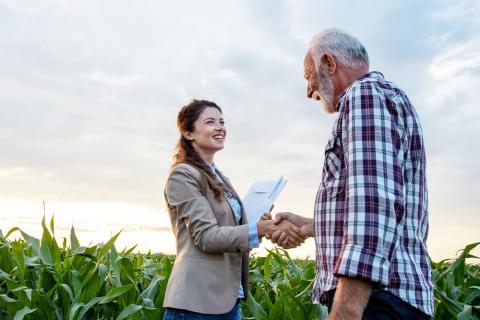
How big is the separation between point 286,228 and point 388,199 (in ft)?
4.33

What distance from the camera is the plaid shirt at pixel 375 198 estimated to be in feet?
5.42

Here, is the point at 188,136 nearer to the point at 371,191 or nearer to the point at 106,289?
the point at 106,289

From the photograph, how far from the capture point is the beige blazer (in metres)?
2.81

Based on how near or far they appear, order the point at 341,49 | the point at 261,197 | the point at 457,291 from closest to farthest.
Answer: the point at 341,49 → the point at 261,197 → the point at 457,291

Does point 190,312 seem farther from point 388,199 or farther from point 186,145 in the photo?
point 388,199

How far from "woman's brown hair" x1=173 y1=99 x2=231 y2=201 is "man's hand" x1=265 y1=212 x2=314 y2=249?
1.03ft

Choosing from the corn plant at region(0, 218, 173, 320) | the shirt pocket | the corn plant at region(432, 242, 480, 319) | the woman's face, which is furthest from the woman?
the corn plant at region(432, 242, 480, 319)

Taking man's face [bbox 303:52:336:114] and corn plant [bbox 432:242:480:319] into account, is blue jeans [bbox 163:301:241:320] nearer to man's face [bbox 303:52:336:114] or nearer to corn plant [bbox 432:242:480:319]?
man's face [bbox 303:52:336:114]

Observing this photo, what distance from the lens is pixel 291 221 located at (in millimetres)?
2990

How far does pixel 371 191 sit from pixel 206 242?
1285 mm

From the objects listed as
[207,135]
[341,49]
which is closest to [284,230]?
[207,135]

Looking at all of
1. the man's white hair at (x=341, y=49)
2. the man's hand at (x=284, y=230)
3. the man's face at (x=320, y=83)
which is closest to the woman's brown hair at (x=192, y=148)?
the man's hand at (x=284, y=230)

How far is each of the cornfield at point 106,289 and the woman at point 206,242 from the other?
404 mm

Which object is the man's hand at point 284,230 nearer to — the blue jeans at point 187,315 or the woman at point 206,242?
the woman at point 206,242
